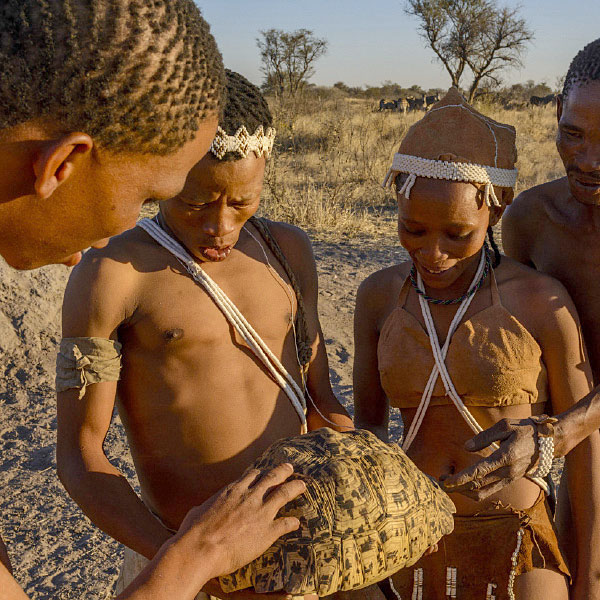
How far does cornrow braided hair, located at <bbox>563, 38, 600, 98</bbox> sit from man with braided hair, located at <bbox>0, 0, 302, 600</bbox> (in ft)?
4.90

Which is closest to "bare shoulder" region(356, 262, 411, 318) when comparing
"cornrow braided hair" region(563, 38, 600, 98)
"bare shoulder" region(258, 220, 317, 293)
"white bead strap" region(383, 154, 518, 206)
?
"bare shoulder" region(258, 220, 317, 293)

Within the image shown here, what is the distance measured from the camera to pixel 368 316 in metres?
2.71

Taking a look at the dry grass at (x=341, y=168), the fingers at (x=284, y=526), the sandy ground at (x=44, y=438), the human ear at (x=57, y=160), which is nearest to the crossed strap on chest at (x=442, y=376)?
the fingers at (x=284, y=526)

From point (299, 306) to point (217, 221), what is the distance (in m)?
0.49

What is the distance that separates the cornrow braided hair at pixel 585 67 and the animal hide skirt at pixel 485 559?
57.6 inches

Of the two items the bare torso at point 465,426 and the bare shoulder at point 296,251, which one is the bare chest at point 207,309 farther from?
the bare torso at point 465,426

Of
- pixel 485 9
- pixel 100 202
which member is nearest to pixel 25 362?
pixel 100 202

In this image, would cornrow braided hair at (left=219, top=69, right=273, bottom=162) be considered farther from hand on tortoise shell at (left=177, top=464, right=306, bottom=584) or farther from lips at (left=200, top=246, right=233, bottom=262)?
hand on tortoise shell at (left=177, top=464, right=306, bottom=584)

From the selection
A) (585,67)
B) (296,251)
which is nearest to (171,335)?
(296,251)

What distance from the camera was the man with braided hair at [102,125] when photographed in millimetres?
1285

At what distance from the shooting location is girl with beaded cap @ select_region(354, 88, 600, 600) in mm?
2381

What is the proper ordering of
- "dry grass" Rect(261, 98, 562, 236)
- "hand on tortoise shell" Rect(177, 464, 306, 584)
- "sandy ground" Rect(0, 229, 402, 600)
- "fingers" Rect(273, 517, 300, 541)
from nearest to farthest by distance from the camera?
"hand on tortoise shell" Rect(177, 464, 306, 584)
"fingers" Rect(273, 517, 300, 541)
"sandy ground" Rect(0, 229, 402, 600)
"dry grass" Rect(261, 98, 562, 236)

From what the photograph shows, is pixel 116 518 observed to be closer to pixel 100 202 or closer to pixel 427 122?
pixel 100 202

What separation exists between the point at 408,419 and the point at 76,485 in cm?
118
